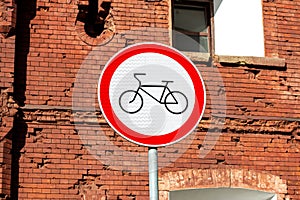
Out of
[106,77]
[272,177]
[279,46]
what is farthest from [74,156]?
[106,77]

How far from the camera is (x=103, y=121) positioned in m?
8.12

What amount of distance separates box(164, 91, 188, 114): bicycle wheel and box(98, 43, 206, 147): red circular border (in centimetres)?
9

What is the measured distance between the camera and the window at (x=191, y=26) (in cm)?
905

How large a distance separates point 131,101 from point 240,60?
5105 mm

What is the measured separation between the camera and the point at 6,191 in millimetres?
7461

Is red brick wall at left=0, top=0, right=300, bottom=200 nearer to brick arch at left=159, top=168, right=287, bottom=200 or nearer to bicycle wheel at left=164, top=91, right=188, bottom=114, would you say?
brick arch at left=159, top=168, right=287, bottom=200

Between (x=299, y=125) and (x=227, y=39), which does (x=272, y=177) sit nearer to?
(x=299, y=125)

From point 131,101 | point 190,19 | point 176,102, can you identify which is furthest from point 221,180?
point 131,101

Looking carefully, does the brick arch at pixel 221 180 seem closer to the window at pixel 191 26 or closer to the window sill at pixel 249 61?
the window sill at pixel 249 61

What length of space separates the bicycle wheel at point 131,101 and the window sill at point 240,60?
15.6 feet

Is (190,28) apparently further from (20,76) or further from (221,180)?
(20,76)

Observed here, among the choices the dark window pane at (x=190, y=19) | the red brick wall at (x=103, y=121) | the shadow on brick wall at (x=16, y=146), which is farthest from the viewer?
the dark window pane at (x=190, y=19)

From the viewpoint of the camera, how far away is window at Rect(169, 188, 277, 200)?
8.24 meters

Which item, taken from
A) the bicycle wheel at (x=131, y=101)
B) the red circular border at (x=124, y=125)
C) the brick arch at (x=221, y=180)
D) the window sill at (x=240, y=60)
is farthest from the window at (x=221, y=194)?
the bicycle wheel at (x=131, y=101)
